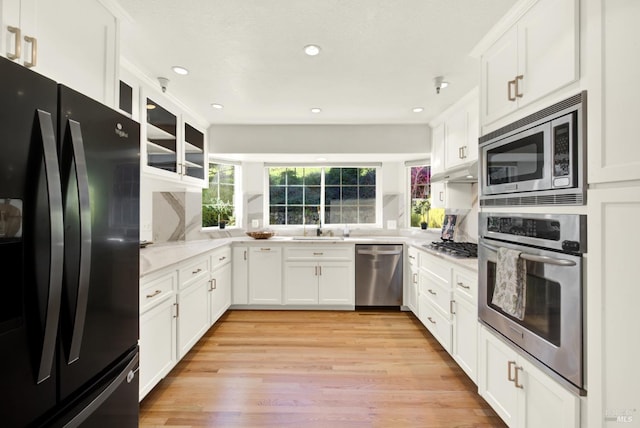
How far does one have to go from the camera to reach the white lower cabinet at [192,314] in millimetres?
2283

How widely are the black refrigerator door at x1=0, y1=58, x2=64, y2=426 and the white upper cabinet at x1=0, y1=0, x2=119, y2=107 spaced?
42 cm

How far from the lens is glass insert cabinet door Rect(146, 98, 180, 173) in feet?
8.02

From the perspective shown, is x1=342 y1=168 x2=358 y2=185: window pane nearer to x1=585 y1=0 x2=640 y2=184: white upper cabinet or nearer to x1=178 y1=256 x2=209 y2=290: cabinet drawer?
x1=178 y1=256 x2=209 y2=290: cabinet drawer

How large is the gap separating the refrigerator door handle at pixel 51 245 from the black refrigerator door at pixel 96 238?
48 millimetres

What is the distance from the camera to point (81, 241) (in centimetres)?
95

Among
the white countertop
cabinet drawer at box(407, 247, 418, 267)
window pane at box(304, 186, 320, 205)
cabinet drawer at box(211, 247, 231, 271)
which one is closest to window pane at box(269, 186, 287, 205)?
window pane at box(304, 186, 320, 205)

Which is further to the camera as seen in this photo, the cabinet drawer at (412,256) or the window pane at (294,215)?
the window pane at (294,215)

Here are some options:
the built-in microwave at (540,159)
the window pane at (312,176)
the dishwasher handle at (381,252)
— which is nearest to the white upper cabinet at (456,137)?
the built-in microwave at (540,159)

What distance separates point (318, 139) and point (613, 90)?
292cm

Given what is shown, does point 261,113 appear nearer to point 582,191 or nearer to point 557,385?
point 582,191

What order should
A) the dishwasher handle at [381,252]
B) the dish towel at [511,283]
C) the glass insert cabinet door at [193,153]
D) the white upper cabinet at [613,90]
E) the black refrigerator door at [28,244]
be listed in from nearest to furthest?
the black refrigerator door at [28,244]
the white upper cabinet at [613,90]
the dish towel at [511,283]
the glass insert cabinet door at [193,153]
the dishwasher handle at [381,252]

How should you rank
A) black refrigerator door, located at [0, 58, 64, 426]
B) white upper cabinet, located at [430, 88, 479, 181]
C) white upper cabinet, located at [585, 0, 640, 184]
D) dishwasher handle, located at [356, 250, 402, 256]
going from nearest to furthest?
black refrigerator door, located at [0, 58, 64, 426] < white upper cabinet, located at [585, 0, 640, 184] < white upper cabinet, located at [430, 88, 479, 181] < dishwasher handle, located at [356, 250, 402, 256]

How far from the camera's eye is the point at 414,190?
4246 mm

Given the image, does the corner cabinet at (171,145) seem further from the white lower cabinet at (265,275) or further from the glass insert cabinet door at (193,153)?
the white lower cabinet at (265,275)
